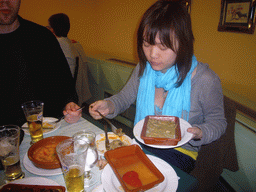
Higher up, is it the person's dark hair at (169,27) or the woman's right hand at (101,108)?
the person's dark hair at (169,27)

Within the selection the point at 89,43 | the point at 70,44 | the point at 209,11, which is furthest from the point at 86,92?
the point at 209,11

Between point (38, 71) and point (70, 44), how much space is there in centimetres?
138

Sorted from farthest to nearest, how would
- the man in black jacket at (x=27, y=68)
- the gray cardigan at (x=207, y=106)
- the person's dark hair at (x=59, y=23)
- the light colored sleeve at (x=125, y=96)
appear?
1. the person's dark hair at (x=59, y=23)
2. the man in black jacket at (x=27, y=68)
3. the light colored sleeve at (x=125, y=96)
4. the gray cardigan at (x=207, y=106)

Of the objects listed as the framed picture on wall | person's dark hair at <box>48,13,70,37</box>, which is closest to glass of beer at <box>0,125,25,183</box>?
the framed picture on wall

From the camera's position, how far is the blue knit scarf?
4.39 ft

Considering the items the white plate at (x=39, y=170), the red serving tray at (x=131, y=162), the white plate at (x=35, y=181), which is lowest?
the white plate at (x=39, y=170)

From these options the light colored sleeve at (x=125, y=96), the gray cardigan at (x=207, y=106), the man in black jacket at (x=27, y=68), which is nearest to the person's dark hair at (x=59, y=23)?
the man in black jacket at (x=27, y=68)

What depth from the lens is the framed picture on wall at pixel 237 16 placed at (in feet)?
5.37

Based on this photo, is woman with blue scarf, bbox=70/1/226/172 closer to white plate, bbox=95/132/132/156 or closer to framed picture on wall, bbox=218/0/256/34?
white plate, bbox=95/132/132/156

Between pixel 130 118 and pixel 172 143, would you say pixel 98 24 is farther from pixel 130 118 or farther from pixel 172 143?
→ pixel 172 143

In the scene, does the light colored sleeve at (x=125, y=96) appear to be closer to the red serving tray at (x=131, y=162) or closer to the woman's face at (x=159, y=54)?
the woman's face at (x=159, y=54)

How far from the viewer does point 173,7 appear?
115 centimetres

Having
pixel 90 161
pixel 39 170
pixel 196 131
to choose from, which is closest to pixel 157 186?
pixel 90 161

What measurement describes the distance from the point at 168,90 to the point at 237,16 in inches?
41.6
